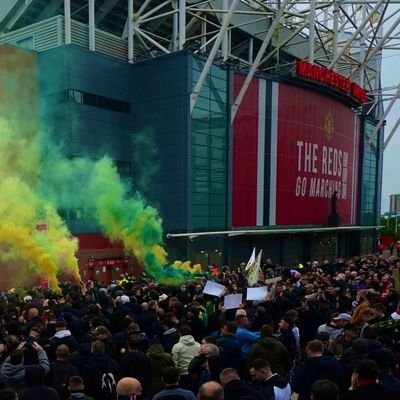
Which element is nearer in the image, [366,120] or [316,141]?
[316,141]

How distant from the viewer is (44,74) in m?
22.7

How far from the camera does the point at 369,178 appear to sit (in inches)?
1702

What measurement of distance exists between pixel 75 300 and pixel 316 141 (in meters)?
26.2

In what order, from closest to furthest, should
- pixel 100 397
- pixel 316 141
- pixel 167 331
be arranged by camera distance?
pixel 100 397, pixel 167 331, pixel 316 141

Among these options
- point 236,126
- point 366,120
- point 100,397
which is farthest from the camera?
point 366,120

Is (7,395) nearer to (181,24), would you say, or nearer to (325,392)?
(325,392)

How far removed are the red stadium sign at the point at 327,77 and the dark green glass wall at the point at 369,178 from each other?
6383 millimetres

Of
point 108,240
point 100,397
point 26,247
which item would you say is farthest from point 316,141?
point 100,397

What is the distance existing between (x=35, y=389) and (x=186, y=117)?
20.6 meters

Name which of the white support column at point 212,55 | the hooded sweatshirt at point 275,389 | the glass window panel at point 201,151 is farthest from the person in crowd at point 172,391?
the glass window panel at point 201,151

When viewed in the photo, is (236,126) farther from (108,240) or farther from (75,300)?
(75,300)

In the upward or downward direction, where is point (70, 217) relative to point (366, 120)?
downward

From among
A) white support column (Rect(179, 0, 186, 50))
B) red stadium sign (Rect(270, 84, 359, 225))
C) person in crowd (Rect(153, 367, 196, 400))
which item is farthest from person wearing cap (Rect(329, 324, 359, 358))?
red stadium sign (Rect(270, 84, 359, 225))

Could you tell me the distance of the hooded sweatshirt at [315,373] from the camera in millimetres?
4898
